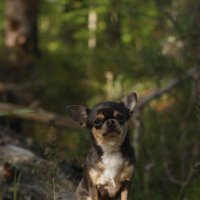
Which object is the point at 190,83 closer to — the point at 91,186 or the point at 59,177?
the point at 59,177

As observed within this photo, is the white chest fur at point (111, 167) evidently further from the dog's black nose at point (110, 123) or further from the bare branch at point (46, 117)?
the bare branch at point (46, 117)

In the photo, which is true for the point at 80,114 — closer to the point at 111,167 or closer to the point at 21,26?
the point at 111,167

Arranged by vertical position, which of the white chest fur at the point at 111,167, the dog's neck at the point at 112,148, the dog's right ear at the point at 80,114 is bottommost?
the white chest fur at the point at 111,167

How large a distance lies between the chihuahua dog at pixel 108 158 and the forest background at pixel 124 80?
50 centimetres

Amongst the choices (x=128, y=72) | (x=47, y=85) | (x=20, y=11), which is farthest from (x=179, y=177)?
(x=20, y=11)

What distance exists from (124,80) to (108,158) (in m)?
5.10

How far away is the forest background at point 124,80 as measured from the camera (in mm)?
8070

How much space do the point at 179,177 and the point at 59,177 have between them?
286 cm

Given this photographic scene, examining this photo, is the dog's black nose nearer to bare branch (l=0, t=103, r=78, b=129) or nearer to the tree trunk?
bare branch (l=0, t=103, r=78, b=129)

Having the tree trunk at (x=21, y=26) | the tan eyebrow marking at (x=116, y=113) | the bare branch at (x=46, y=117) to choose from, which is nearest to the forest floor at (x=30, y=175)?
the tan eyebrow marking at (x=116, y=113)

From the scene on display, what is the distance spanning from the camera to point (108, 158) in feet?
16.2

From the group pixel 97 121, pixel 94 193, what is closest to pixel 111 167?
pixel 94 193

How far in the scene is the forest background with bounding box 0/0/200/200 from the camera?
8.07 metres

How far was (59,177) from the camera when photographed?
6410 mm
